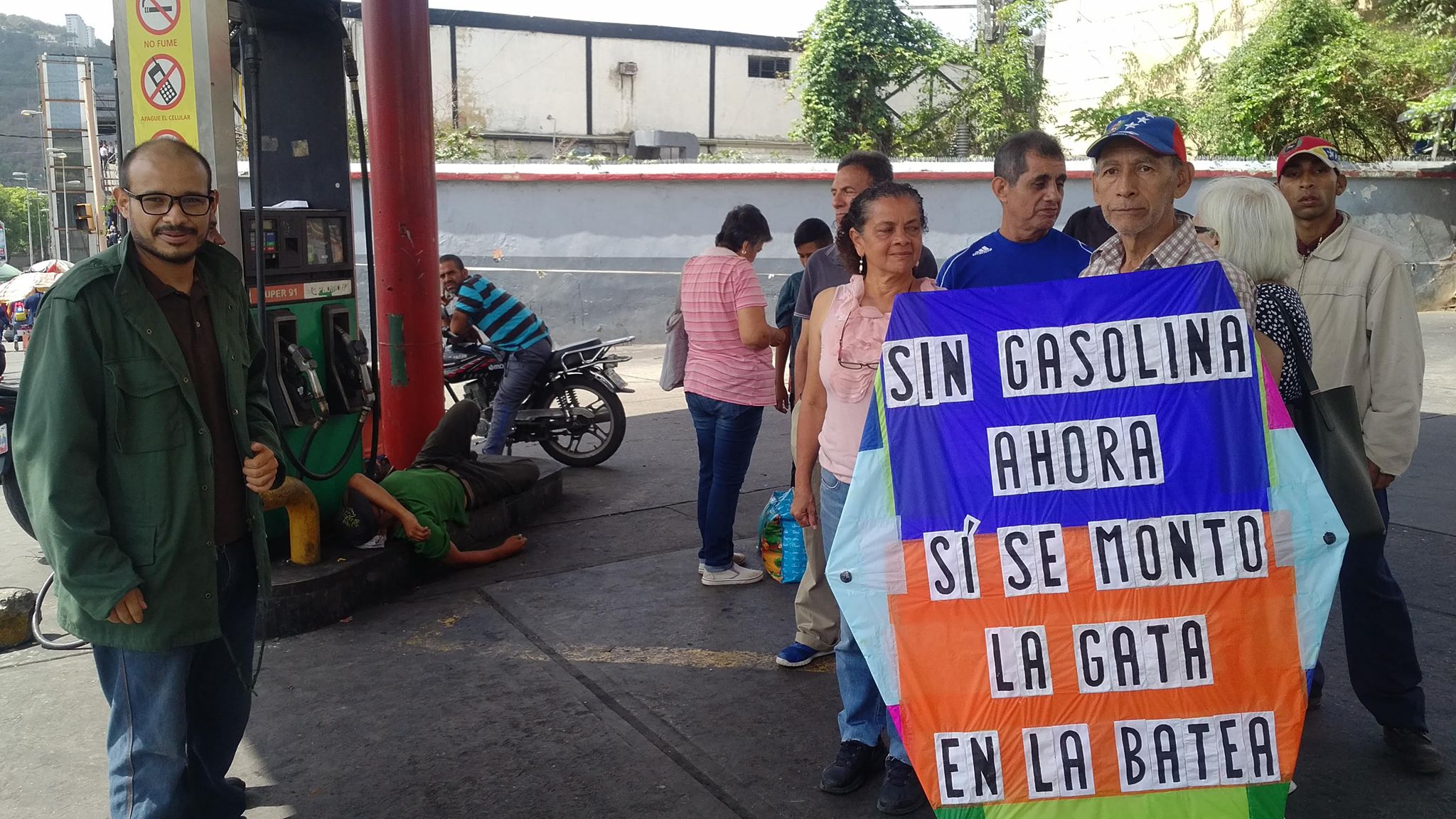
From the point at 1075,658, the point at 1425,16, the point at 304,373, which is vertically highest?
A: the point at 1425,16

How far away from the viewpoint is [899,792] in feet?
11.0

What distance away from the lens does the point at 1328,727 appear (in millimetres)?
3867

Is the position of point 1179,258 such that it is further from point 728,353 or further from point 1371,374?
point 728,353

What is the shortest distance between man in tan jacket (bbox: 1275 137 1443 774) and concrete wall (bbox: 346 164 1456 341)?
11.6 meters

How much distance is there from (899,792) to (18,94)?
414ft

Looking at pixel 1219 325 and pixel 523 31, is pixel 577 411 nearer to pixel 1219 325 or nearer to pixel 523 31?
pixel 1219 325

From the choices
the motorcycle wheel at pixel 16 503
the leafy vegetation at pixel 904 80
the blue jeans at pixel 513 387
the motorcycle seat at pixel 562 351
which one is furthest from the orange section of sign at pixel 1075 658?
the leafy vegetation at pixel 904 80

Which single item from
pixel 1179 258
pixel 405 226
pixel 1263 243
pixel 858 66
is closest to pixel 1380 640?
pixel 1263 243

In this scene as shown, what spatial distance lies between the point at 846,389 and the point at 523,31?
27.7 m

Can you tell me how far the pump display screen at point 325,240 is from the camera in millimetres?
5449

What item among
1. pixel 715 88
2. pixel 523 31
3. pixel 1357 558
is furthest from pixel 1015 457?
pixel 715 88

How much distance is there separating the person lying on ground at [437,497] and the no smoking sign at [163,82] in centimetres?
184

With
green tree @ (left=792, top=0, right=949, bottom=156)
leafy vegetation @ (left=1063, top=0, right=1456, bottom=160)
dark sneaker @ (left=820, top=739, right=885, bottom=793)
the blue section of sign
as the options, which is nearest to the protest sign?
the blue section of sign

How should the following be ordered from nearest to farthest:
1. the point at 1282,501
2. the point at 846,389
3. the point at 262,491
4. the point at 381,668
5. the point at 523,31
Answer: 1. the point at 1282,501
2. the point at 262,491
3. the point at 846,389
4. the point at 381,668
5. the point at 523,31
